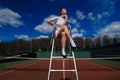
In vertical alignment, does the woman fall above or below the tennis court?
above

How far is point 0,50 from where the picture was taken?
53.9 metres

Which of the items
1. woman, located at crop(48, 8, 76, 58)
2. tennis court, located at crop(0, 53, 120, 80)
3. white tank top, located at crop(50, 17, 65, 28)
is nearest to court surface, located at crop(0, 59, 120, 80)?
tennis court, located at crop(0, 53, 120, 80)

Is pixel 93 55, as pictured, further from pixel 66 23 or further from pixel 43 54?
pixel 66 23

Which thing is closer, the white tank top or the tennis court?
the white tank top

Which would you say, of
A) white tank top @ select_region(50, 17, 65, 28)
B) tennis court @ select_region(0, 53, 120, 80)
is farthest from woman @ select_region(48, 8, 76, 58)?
tennis court @ select_region(0, 53, 120, 80)

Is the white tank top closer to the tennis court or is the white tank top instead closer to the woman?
the woman

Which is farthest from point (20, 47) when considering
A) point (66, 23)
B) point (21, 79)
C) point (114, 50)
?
point (66, 23)

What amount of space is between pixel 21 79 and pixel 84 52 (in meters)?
33.9

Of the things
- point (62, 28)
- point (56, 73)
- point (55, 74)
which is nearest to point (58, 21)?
point (62, 28)

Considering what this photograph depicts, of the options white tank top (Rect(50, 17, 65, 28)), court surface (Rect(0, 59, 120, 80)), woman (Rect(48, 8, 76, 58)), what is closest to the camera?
woman (Rect(48, 8, 76, 58))

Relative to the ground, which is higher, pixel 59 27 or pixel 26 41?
pixel 26 41

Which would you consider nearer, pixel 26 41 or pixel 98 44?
pixel 98 44

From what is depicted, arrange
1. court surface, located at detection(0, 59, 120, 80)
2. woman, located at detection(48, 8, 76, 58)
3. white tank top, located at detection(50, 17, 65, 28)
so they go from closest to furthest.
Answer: woman, located at detection(48, 8, 76, 58) → white tank top, located at detection(50, 17, 65, 28) → court surface, located at detection(0, 59, 120, 80)

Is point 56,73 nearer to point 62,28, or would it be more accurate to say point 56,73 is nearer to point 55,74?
point 55,74
